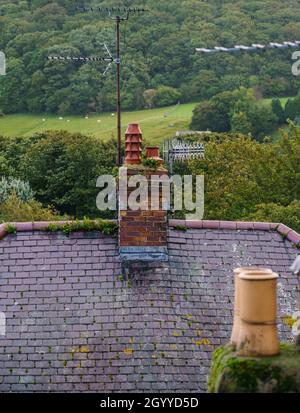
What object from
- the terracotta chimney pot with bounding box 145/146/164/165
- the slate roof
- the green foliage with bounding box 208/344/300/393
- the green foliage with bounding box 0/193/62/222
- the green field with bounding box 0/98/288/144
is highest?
the green field with bounding box 0/98/288/144

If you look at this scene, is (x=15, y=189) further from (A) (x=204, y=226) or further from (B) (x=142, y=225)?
(B) (x=142, y=225)

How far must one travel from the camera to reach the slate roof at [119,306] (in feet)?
47.8

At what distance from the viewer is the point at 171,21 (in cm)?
10881

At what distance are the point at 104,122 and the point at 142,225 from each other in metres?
81.2

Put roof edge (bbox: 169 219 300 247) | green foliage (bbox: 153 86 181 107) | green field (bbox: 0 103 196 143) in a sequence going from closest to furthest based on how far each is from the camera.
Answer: roof edge (bbox: 169 219 300 247) → green field (bbox: 0 103 196 143) → green foliage (bbox: 153 86 181 107)

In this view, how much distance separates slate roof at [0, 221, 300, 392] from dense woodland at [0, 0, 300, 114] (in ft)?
244

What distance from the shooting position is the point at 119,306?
15.4 meters

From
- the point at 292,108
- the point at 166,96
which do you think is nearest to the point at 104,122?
the point at 166,96

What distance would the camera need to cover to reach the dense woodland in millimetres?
96938

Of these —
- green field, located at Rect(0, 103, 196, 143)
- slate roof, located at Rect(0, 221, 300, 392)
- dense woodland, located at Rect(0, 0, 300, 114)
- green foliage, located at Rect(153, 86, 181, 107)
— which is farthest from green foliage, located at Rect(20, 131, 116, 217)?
slate roof, located at Rect(0, 221, 300, 392)

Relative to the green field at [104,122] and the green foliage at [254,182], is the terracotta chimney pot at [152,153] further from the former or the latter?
the green field at [104,122]

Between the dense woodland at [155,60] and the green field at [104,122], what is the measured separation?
909mm

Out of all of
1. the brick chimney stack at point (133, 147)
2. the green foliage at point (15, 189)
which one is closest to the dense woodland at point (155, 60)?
the green foliage at point (15, 189)

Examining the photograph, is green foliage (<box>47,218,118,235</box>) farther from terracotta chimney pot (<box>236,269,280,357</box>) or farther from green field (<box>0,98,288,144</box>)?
green field (<box>0,98,288,144</box>)
